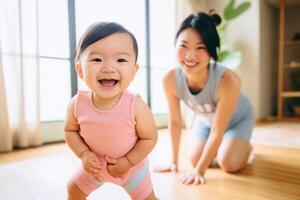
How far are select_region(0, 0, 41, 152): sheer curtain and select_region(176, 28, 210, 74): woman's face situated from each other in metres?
1.30

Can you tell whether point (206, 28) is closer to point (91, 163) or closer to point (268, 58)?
point (91, 163)

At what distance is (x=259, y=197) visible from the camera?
0.89m

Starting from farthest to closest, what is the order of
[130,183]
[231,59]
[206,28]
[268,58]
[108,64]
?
[268,58] → [231,59] → [206,28] → [130,183] → [108,64]

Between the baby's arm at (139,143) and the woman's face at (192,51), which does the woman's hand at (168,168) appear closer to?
the woman's face at (192,51)

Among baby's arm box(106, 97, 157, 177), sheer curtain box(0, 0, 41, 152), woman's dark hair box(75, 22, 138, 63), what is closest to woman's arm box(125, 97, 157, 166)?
baby's arm box(106, 97, 157, 177)

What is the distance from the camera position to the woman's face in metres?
1.03

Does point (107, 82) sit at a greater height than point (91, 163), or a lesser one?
greater

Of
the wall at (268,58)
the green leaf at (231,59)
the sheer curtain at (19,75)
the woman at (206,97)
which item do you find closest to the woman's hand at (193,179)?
the woman at (206,97)

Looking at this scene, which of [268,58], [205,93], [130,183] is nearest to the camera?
[130,183]

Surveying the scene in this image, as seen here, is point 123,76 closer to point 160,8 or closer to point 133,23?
point 133,23

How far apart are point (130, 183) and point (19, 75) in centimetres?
152

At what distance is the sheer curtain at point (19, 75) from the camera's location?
5.78 ft

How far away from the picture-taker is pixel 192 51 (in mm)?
1032

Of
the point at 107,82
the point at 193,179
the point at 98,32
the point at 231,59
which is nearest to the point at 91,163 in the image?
the point at 107,82
